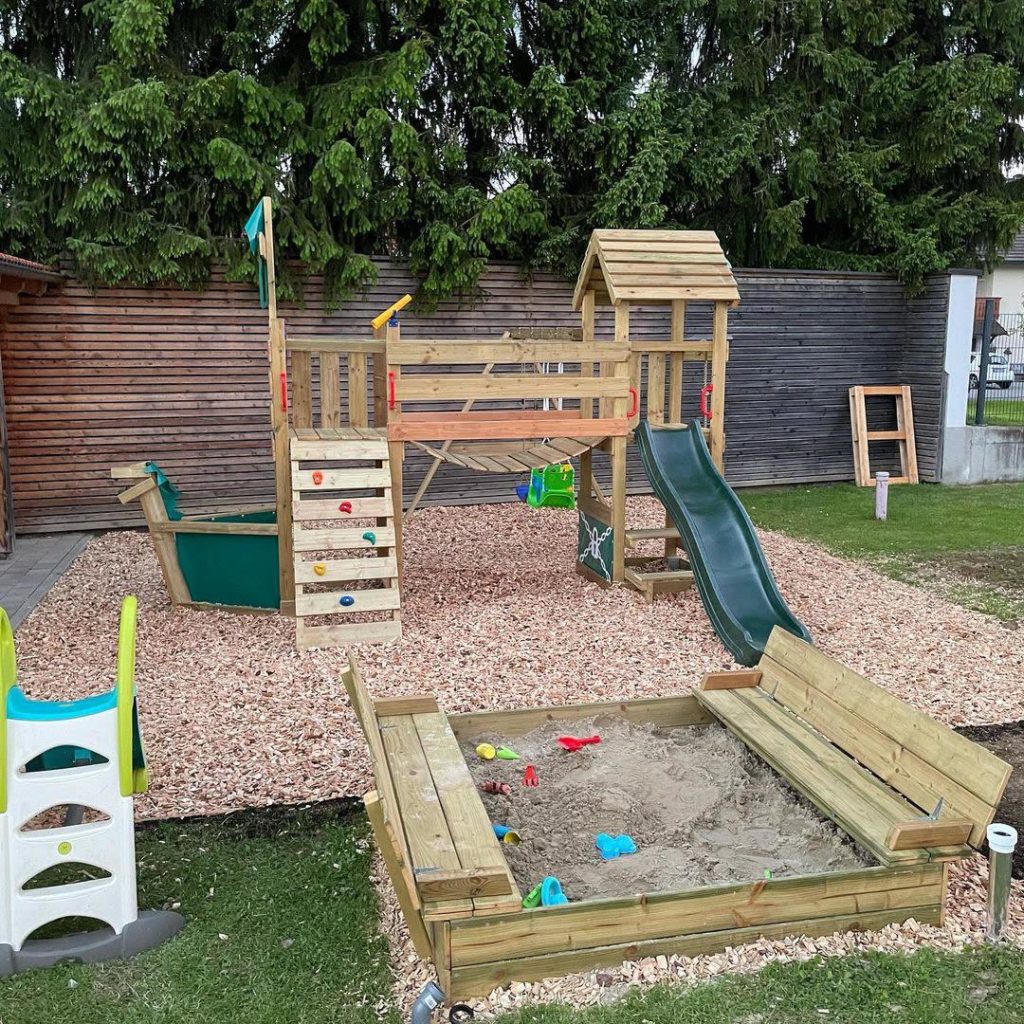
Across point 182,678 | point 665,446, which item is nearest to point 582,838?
point 182,678

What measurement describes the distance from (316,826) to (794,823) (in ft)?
6.32

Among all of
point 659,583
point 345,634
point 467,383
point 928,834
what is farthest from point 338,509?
point 928,834

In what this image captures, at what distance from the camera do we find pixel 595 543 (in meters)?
8.29

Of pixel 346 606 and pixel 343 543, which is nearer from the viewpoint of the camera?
pixel 346 606

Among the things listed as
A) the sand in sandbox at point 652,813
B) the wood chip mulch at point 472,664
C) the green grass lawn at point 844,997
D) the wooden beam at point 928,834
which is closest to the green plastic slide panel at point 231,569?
the wood chip mulch at point 472,664

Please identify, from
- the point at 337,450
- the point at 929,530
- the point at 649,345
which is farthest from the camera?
the point at 929,530

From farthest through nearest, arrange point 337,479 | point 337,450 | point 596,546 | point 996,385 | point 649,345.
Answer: point 996,385
point 596,546
point 649,345
point 337,450
point 337,479

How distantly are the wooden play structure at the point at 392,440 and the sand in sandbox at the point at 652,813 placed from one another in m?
2.52

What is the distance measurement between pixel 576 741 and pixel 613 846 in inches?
35.4

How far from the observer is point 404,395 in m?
7.23

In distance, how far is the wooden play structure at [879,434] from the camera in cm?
1347

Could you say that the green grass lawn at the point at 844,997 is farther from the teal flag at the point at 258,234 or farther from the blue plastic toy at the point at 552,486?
the teal flag at the point at 258,234

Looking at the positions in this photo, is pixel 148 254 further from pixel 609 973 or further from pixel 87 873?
pixel 609 973

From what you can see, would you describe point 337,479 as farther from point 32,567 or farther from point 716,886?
point 716,886
